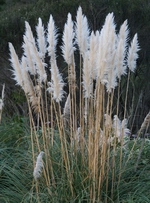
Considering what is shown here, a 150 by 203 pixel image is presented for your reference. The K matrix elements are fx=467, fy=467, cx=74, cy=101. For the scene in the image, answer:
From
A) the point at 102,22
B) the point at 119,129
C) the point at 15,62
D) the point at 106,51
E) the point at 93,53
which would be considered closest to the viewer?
the point at 106,51

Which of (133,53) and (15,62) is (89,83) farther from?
(15,62)

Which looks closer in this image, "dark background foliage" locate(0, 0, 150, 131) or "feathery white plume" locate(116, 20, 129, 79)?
"feathery white plume" locate(116, 20, 129, 79)

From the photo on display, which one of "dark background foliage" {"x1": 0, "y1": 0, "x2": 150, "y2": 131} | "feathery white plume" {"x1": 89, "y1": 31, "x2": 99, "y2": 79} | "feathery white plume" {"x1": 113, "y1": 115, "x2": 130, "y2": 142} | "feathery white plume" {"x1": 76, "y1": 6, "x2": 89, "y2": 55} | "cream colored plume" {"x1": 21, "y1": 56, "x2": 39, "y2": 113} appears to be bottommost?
"feathery white plume" {"x1": 113, "y1": 115, "x2": 130, "y2": 142}

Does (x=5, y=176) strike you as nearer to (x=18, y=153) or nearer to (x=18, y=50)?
(x=18, y=153)

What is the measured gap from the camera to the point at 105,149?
3.97 meters

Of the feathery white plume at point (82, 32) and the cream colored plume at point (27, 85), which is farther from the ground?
the feathery white plume at point (82, 32)

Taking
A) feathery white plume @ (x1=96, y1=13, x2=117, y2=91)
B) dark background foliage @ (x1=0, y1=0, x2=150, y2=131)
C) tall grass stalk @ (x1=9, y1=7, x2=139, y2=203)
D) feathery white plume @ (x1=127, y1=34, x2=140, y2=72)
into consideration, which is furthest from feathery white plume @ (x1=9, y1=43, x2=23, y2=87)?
dark background foliage @ (x1=0, y1=0, x2=150, y2=131)

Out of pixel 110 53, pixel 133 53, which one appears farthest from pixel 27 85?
pixel 133 53

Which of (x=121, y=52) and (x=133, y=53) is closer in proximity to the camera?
(x=121, y=52)

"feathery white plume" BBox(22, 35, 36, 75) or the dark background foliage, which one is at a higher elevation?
the dark background foliage

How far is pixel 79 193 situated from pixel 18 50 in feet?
17.2

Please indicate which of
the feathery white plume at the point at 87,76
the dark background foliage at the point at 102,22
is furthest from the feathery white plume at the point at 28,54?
the dark background foliage at the point at 102,22

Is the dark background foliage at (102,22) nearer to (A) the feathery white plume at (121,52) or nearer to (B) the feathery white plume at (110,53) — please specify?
(A) the feathery white plume at (121,52)

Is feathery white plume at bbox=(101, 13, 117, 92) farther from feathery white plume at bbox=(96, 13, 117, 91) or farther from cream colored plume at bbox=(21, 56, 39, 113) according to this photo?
cream colored plume at bbox=(21, 56, 39, 113)
